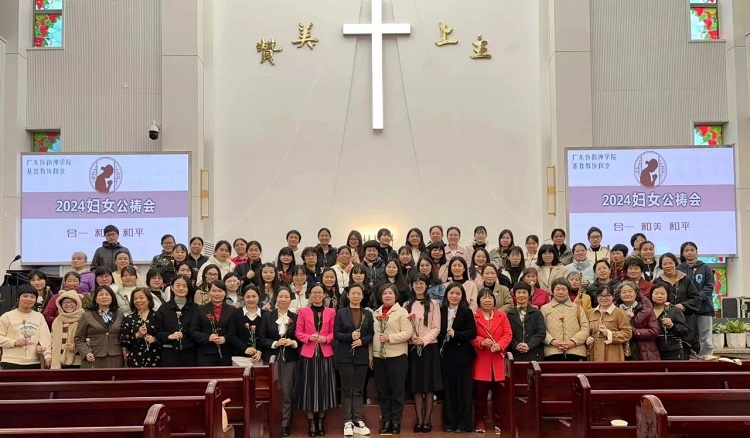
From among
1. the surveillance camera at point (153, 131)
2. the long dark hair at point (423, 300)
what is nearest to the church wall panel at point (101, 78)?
the surveillance camera at point (153, 131)

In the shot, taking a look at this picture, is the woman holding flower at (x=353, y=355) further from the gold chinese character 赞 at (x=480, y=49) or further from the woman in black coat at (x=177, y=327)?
the gold chinese character 赞 at (x=480, y=49)

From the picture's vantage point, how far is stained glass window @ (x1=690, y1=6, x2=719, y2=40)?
369 inches

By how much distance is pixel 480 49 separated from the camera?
9320mm

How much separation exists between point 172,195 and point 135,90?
4.91 feet

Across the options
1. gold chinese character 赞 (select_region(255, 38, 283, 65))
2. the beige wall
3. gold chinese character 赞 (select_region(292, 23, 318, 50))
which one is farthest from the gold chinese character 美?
gold chinese character 赞 (select_region(255, 38, 283, 65))

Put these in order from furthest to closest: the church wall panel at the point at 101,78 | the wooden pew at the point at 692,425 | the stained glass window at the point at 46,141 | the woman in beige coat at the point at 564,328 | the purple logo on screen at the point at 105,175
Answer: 1. the stained glass window at the point at 46,141
2. the church wall panel at the point at 101,78
3. the purple logo on screen at the point at 105,175
4. the woman in beige coat at the point at 564,328
5. the wooden pew at the point at 692,425

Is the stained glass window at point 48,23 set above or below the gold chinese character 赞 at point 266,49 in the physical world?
above

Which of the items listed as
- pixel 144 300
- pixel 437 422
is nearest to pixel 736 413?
pixel 437 422

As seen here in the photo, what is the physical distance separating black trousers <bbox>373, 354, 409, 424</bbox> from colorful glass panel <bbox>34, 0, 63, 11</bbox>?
657cm

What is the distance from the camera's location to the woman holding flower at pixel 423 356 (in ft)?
19.0

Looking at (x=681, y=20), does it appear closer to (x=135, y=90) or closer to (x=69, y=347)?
(x=135, y=90)

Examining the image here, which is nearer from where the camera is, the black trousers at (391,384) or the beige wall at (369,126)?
the black trousers at (391,384)

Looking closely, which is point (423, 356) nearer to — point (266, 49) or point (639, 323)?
point (639, 323)

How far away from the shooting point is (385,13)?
9.43 meters
